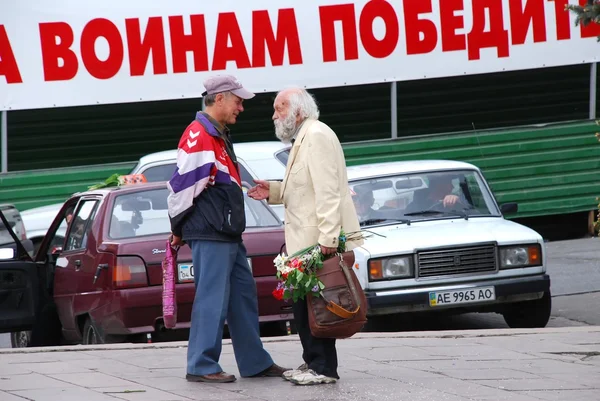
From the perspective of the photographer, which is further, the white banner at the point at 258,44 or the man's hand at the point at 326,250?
the white banner at the point at 258,44

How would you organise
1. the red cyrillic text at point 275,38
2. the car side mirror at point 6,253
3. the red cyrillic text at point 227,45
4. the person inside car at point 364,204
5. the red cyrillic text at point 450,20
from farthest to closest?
the red cyrillic text at point 450,20
the red cyrillic text at point 275,38
the red cyrillic text at point 227,45
the person inside car at point 364,204
the car side mirror at point 6,253

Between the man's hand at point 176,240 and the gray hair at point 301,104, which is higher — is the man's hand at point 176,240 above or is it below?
below

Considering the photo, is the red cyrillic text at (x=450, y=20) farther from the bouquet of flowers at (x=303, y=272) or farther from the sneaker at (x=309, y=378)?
the sneaker at (x=309, y=378)

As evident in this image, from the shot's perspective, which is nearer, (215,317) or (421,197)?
(215,317)

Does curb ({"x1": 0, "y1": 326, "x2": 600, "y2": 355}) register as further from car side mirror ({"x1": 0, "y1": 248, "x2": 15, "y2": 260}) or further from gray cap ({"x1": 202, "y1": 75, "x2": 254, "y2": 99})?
gray cap ({"x1": 202, "y1": 75, "x2": 254, "y2": 99})

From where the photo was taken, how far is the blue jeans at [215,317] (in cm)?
714

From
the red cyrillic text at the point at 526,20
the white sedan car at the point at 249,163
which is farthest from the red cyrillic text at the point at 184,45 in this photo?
the red cyrillic text at the point at 526,20

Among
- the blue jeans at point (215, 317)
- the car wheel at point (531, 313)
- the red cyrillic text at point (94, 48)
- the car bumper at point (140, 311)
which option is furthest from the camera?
the red cyrillic text at point (94, 48)

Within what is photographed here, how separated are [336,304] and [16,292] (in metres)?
3.69

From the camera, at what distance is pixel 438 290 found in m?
10.0

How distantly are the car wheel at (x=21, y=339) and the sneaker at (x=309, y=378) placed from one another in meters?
4.17

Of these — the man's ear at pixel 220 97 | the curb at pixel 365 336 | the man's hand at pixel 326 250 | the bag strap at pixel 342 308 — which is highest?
the man's ear at pixel 220 97

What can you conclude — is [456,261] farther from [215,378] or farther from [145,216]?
[215,378]

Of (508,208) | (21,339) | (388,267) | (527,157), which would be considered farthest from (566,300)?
(527,157)
